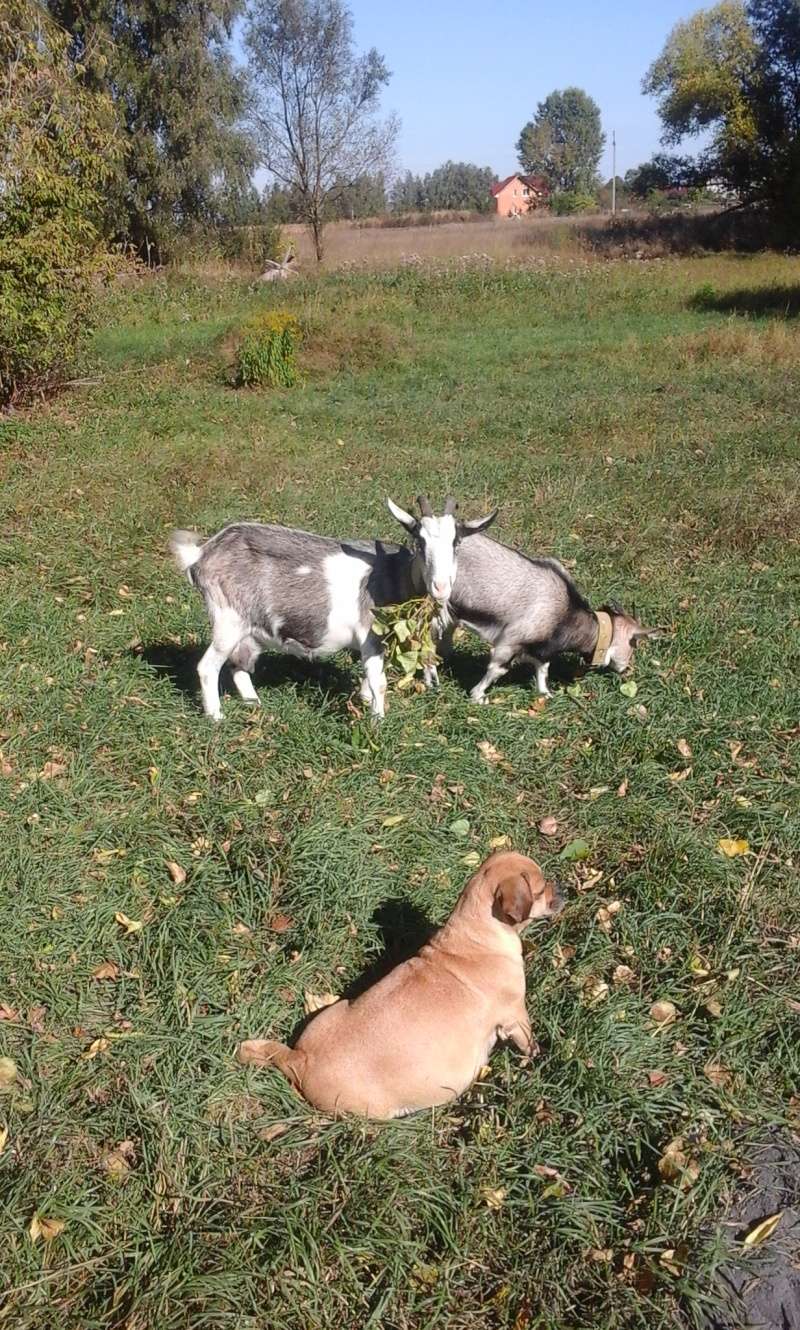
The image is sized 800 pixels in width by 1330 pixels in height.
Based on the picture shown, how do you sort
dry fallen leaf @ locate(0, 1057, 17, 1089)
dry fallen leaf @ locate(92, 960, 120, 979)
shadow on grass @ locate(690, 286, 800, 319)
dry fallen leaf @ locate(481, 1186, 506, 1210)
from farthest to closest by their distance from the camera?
shadow on grass @ locate(690, 286, 800, 319)
dry fallen leaf @ locate(92, 960, 120, 979)
dry fallen leaf @ locate(0, 1057, 17, 1089)
dry fallen leaf @ locate(481, 1186, 506, 1210)

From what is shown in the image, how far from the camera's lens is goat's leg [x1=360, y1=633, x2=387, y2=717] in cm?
568

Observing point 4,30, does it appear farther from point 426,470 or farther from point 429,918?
point 429,918

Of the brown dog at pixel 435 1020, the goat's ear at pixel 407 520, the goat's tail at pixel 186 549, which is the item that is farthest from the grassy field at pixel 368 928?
the goat's ear at pixel 407 520

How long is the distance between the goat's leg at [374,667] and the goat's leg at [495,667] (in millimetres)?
724

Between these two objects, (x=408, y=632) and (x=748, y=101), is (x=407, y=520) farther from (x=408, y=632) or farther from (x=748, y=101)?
(x=748, y=101)

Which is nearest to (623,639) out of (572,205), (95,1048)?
(95,1048)

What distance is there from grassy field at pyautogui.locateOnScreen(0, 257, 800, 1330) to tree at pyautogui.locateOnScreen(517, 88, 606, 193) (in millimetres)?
82210

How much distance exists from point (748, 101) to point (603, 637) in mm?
36394

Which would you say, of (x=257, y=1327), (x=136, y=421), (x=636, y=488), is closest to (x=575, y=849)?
(x=257, y=1327)

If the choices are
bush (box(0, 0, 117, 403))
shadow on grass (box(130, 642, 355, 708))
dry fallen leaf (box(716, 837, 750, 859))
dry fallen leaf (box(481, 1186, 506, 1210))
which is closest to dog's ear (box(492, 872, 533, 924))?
dry fallen leaf (box(481, 1186, 506, 1210))

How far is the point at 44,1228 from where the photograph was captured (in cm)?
299

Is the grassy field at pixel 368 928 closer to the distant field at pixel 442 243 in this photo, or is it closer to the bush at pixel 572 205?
the distant field at pixel 442 243

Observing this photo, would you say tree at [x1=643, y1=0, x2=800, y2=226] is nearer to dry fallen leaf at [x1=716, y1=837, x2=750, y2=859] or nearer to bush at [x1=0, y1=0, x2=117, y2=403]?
bush at [x1=0, y1=0, x2=117, y2=403]

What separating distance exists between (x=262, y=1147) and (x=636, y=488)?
8444 millimetres
